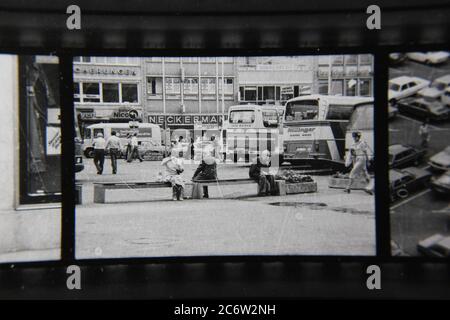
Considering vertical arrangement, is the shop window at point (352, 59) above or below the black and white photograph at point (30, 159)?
above

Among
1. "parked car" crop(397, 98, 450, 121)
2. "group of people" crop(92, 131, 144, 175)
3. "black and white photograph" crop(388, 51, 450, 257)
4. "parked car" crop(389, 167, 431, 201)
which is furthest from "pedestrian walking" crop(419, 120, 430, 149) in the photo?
"group of people" crop(92, 131, 144, 175)

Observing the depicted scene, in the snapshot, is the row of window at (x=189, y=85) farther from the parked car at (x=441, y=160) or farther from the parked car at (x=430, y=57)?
the parked car at (x=441, y=160)

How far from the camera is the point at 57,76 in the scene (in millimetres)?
4680

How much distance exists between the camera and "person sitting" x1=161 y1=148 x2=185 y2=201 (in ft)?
16.5

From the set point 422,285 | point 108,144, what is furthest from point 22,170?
point 422,285

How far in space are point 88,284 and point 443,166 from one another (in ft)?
11.3

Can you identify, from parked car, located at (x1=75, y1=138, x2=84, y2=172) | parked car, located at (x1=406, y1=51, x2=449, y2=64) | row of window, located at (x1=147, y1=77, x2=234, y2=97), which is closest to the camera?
parked car, located at (x1=406, y1=51, x2=449, y2=64)

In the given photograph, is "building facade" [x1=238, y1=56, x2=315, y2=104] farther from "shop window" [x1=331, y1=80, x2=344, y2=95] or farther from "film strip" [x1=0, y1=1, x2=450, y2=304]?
"shop window" [x1=331, y1=80, x2=344, y2=95]

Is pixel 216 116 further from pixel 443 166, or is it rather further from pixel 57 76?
pixel 443 166

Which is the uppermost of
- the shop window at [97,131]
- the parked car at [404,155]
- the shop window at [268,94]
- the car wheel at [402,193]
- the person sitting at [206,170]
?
the shop window at [268,94]

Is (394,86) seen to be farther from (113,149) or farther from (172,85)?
(113,149)

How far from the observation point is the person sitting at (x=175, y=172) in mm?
5031

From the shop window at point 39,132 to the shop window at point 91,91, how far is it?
0.25m

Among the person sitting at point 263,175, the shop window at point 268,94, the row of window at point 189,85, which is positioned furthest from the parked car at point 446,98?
the row of window at point 189,85
